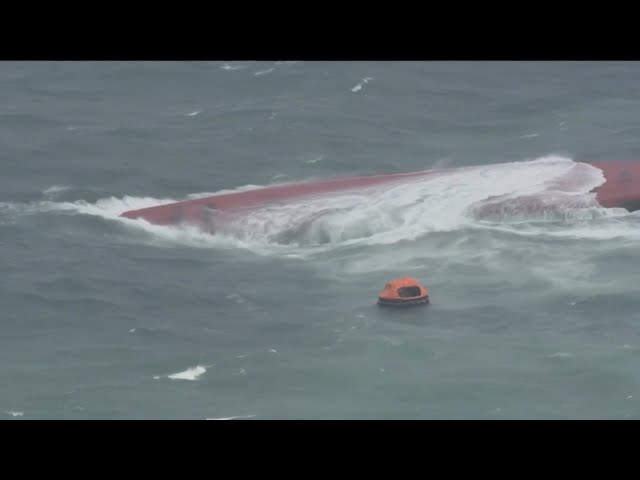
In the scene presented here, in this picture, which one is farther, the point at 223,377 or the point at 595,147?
the point at 595,147

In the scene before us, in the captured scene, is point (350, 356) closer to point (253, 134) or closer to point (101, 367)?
point (101, 367)

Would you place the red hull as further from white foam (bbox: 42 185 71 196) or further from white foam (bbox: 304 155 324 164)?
white foam (bbox: 42 185 71 196)

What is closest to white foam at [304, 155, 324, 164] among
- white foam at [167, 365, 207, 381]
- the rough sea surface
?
the rough sea surface

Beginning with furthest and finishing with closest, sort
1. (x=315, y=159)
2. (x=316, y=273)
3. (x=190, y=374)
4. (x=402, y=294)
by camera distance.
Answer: (x=315, y=159), (x=316, y=273), (x=402, y=294), (x=190, y=374)

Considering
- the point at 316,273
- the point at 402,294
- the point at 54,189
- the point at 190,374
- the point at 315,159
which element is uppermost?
the point at 315,159

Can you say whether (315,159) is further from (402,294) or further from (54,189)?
(402,294)

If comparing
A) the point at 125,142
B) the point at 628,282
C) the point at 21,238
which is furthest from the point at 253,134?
the point at 628,282

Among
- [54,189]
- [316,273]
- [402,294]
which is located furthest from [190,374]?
[54,189]
